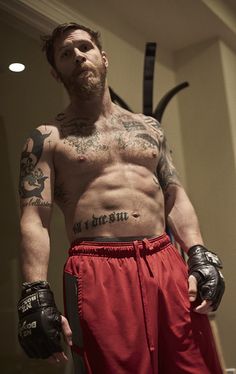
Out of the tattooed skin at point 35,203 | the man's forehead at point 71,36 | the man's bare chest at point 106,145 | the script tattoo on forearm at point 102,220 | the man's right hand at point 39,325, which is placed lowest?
the man's right hand at point 39,325

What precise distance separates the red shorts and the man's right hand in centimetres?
10

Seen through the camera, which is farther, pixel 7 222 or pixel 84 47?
pixel 7 222

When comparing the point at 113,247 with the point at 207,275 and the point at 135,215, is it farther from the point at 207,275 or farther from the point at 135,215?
the point at 207,275

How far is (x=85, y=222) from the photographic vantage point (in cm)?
121

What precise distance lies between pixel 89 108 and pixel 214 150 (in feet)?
4.20

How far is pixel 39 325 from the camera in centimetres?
99

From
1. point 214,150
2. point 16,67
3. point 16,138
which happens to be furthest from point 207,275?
point 214,150

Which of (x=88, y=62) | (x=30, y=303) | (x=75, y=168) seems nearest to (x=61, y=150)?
(x=75, y=168)

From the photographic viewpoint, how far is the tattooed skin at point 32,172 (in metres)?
1.21

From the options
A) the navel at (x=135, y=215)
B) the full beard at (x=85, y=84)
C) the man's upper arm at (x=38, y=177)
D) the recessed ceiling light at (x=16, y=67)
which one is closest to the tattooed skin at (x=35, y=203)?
the man's upper arm at (x=38, y=177)

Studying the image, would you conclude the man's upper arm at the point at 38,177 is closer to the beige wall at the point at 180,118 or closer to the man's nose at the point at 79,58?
the man's nose at the point at 79,58

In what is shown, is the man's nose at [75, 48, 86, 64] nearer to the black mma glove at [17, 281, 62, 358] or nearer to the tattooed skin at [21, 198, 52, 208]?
the tattooed skin at [21, 198, 52, 208]

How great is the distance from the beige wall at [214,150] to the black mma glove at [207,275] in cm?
118

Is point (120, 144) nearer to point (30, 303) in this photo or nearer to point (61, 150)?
point (61, 150)
